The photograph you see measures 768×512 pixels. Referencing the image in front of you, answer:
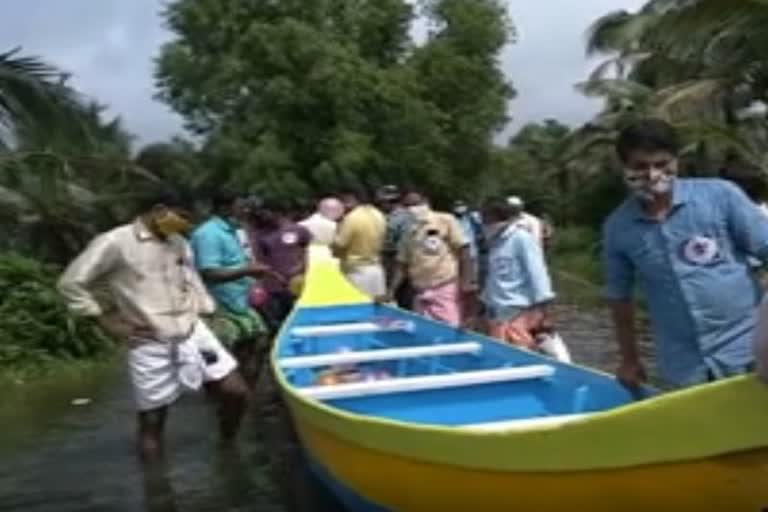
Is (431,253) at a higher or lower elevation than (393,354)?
higher

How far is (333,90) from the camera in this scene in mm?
30188

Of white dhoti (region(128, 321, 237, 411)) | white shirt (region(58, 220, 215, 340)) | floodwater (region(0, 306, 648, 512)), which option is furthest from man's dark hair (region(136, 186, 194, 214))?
floodwater (region(0, 306, 648, 512))

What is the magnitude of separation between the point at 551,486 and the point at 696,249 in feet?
3.25

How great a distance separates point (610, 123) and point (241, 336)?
2032 cm

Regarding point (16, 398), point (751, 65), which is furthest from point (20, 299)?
point (751, 65)

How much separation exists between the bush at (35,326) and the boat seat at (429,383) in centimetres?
660

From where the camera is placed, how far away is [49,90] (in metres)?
10.6

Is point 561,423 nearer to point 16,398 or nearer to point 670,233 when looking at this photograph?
point 670,233

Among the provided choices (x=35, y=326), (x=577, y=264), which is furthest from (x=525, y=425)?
(x=577, y=264)

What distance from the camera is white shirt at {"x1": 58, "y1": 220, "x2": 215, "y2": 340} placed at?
7328 mm

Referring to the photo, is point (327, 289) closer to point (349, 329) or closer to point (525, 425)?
point (349, 329)

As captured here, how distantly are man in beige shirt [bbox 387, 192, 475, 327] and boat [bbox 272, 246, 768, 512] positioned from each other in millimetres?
1389

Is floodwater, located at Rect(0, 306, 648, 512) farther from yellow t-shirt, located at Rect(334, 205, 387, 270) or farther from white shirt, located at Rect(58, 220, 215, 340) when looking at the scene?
yellow t-shirt, located at Rect(334, 205, 387, 270)

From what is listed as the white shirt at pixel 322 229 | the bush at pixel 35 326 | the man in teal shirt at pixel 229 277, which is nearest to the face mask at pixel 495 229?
the man in teal shirt at pixel 229 277
